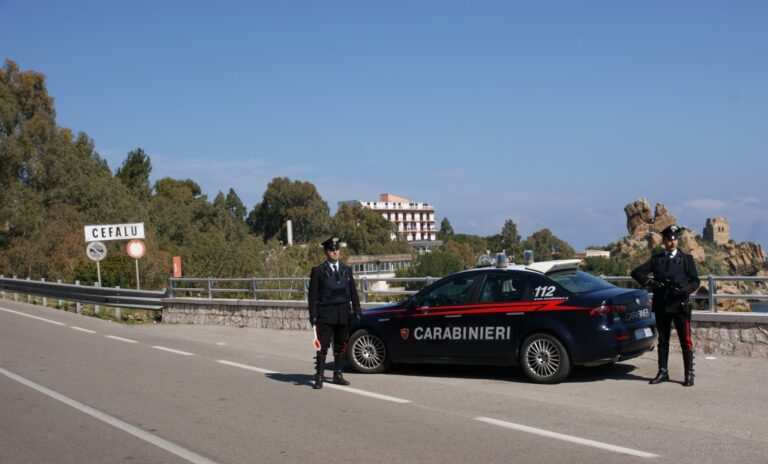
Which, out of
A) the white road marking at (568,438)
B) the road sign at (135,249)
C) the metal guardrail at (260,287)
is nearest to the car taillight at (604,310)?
the white road marking at (568,438)

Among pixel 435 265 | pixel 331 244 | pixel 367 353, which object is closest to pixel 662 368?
pixel 367 353

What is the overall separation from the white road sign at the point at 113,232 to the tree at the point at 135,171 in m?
66.6

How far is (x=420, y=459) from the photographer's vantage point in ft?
21.4

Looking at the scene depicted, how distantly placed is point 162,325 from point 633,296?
15081 mm

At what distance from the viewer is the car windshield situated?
32.7ft

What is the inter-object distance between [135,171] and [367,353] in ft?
289

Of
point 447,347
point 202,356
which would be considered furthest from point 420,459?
point 202,356

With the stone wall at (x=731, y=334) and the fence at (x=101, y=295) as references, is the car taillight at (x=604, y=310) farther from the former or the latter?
the fence at (x=101, y=295)

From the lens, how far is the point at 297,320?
1828 centimetres

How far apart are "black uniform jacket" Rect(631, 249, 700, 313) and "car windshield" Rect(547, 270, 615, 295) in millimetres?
732

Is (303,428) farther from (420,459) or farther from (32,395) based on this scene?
(32,395)

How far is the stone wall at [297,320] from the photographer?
11.2 metres

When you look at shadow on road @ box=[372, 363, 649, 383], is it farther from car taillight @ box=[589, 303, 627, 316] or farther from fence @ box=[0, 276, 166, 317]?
fence @ box=[0, 276, 166, 317]

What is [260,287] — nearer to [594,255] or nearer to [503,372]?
[503,372]
